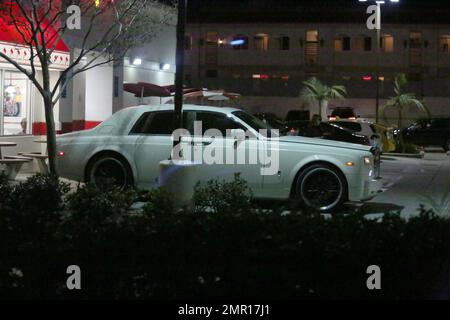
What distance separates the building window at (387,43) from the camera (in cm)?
4928

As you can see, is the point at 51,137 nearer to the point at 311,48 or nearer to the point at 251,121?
the point at 251,121

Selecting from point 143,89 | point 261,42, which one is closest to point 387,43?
point 261,42

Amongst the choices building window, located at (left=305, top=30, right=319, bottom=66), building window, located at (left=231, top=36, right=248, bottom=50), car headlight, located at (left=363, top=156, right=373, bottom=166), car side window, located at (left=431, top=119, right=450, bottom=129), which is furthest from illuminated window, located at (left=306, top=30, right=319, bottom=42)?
car headlight, located at (left=363, top=156, right=373, bottom=166)

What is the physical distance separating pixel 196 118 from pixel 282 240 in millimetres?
7442

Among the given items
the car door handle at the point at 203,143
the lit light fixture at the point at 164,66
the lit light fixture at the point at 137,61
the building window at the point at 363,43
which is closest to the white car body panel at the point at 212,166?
A: the car door handle at the point at 203,143

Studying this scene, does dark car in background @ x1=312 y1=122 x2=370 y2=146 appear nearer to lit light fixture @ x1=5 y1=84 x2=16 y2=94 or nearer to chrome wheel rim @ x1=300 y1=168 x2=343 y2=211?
lit light fixture @ x1=5 y1=84 x2=16 y2=94

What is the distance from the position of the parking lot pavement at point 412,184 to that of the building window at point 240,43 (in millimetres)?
24021

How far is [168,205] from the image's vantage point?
577cm

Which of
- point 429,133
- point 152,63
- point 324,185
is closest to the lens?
point 324,185

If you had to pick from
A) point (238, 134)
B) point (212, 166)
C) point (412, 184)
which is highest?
point (238, 134)

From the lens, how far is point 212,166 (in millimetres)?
11773

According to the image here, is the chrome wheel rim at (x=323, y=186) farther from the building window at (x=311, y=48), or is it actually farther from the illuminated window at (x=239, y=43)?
the illuminated window at (x=239, y=43)

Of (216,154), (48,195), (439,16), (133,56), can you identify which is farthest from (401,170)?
(439,16)

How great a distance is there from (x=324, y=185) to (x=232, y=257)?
6547mm
